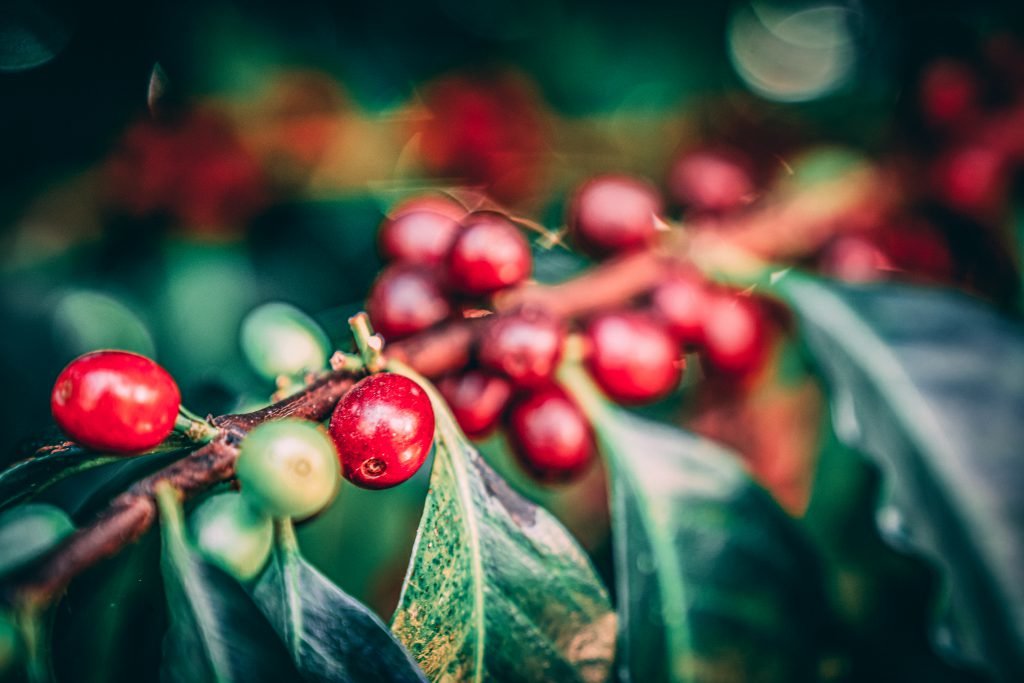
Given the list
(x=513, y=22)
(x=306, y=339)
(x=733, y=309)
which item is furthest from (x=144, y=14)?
(x=733, y=309)

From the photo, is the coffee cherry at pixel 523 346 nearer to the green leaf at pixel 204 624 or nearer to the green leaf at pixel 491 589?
the green leaf at pixel 491 589

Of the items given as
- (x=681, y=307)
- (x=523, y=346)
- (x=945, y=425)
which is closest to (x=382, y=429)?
(x=523, y=346)

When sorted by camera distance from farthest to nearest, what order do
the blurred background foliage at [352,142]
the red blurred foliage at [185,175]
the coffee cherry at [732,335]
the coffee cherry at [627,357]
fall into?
the red blurred foliage at [185,175] → the blurred background foliage at [352,142] → the coffee cherry at [732,335] → the coffee cherry at [627,357]

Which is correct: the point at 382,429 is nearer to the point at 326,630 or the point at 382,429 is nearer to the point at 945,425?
the point at 326,630

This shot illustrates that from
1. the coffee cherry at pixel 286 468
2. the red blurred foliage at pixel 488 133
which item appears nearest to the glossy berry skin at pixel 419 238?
the coffee cherry at pixel 286 468

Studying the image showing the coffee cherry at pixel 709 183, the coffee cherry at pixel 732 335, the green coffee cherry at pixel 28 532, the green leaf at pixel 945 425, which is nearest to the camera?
the green coffee cherry at pixel 28 532

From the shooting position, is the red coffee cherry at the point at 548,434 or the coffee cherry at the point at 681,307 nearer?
the red coffee cherry at the point at 548,434

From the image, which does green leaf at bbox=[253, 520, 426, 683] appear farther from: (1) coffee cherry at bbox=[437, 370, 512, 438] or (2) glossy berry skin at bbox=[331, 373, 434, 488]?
(1) coffee cherry at bbox=[437, 370, 512, 438]

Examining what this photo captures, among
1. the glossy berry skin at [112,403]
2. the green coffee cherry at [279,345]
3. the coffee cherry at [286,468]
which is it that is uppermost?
the glossy berry skin at [112,403]
